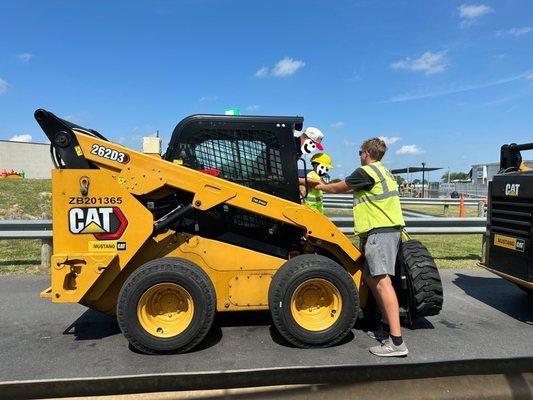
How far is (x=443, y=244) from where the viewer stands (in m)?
10.1

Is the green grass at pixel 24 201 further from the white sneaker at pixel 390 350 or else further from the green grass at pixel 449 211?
the green grass at pixel 449 211

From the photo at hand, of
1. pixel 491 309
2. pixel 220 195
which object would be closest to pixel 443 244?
pixel 491 309

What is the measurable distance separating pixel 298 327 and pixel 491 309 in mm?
2786

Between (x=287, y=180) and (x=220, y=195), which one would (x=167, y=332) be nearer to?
(x=220, y=195)

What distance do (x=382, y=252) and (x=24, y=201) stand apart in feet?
47.7

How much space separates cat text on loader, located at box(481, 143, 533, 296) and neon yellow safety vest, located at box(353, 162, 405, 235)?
69.3 inches

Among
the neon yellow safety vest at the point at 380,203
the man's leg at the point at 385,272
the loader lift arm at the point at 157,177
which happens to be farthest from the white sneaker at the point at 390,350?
the loader lift arm at the point at 157,177

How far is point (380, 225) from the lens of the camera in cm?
402

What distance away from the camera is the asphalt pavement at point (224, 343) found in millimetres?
3631

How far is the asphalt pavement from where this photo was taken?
3631 mm

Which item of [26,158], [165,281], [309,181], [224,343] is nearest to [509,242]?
[309,181]

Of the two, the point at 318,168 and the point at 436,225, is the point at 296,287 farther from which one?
the point at 436,225

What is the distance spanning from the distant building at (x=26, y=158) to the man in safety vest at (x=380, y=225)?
5037 centimetres

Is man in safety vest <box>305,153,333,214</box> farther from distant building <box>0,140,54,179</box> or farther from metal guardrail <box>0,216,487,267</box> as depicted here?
distant building <box>0,140,54,179</box>
